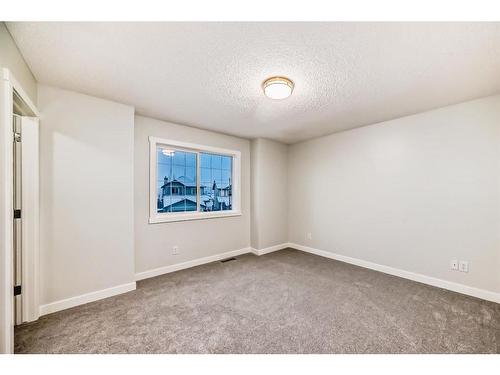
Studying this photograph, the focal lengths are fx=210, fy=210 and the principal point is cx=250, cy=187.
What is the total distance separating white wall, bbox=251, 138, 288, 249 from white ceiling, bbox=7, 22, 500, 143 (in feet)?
4.96

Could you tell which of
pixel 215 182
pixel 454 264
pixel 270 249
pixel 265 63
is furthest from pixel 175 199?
pixel 454 264

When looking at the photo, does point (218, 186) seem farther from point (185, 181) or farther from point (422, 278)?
point (422, 278)

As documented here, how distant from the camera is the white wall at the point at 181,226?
9.78 ft

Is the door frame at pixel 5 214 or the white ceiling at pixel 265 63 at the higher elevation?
the white ceiling at pixel 265 63

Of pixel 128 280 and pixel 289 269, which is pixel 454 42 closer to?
pixel 289 269

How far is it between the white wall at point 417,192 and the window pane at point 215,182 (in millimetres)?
1694

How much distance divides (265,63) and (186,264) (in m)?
3.04

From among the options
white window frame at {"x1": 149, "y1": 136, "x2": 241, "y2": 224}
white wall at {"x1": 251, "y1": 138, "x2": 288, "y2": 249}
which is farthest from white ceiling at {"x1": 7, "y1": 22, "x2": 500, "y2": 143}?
white wall at {"x1": 251, "y1": 138, "x2": 288, "y2": 249}

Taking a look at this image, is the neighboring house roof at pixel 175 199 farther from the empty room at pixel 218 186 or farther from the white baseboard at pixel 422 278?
the white baseboard at pixel 422 278

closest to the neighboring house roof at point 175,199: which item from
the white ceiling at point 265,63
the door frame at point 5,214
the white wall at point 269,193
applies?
the white wall at point 269,193

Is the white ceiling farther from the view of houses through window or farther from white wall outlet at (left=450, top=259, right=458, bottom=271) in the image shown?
white wall outlet at (left=450, top=259, right=458, bottom=271)

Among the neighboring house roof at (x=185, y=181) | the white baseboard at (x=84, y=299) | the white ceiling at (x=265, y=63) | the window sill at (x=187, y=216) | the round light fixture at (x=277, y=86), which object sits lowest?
the white baseboard at (x=84, y=299)

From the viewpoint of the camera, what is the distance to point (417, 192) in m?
2.93

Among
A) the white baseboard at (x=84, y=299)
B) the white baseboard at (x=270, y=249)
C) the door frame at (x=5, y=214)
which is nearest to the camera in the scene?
the door frame at (x=5, y=214)
